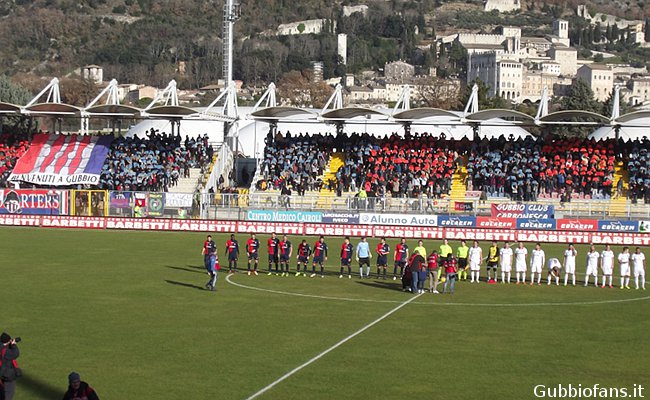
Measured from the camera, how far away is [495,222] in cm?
5444

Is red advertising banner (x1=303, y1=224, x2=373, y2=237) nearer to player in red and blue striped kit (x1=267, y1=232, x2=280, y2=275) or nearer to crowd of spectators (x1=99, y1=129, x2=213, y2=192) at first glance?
crowd of spectators (x1=99, y1=129, x2=213, y2=192)

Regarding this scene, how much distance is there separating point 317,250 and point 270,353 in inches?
564

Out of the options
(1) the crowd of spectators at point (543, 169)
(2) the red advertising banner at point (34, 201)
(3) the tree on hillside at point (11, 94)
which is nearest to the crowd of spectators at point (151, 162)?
(2) the red advertising banner at point (34, 201)

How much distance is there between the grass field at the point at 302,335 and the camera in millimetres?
20266

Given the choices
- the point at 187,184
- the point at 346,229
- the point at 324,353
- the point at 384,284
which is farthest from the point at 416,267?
the point at 187,184

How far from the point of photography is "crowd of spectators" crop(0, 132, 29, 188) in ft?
213

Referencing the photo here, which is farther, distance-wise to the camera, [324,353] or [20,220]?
[20,220]

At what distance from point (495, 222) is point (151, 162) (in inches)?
879

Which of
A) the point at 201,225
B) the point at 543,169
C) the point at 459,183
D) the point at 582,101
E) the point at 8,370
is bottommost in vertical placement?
the point at 8,370

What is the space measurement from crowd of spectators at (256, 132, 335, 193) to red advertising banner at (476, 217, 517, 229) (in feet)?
36.8

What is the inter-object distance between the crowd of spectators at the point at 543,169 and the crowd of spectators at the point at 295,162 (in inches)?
373

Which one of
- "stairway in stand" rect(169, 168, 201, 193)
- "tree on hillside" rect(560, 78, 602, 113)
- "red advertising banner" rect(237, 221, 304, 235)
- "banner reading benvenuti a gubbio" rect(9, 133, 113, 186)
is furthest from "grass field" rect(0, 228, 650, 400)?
"tree on hillside" rect(560, 78, 602, 113)

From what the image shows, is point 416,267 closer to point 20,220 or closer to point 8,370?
point 8,370

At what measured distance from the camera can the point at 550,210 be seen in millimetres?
54219
